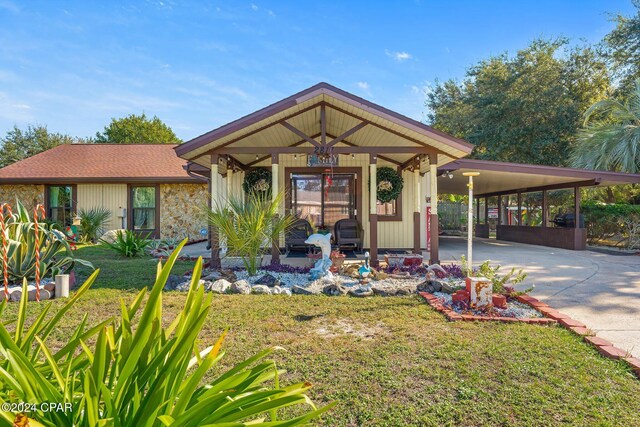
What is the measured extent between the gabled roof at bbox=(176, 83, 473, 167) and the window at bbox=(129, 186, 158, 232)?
653cm

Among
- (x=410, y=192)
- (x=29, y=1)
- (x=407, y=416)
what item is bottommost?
(x=407, y=416)

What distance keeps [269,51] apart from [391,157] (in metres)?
7.09

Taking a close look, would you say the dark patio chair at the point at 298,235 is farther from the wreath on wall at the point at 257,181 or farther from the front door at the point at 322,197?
the wreath on wall at the point at 257,181

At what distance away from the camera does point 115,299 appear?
4.75m

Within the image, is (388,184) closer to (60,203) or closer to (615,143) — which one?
(615,143)

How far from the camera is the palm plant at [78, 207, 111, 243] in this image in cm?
1250

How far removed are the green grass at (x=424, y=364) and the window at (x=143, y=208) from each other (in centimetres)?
966

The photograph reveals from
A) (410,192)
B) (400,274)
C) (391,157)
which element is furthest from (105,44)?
(400,274)

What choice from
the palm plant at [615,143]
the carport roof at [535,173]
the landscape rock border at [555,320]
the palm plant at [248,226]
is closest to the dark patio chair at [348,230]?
the carport roof at [535,173]

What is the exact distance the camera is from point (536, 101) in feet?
53.7

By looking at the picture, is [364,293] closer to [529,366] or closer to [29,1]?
[529,366]

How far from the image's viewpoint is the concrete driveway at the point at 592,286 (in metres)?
3.87

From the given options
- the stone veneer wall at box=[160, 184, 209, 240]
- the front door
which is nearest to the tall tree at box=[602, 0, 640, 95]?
the front door

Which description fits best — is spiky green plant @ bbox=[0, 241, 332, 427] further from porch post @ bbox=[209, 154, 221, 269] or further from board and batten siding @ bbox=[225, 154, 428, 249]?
board and batten siding @ bbox=[225, 154, 428, 249]
